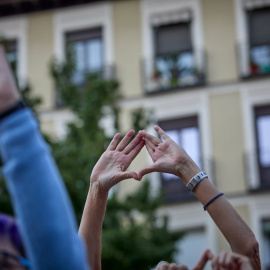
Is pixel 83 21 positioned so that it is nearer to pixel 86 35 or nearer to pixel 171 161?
pixel 86 35

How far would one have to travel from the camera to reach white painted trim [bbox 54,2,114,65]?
66.1 feet

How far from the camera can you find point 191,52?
1973 centimetres

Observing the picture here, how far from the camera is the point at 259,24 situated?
19.5 m

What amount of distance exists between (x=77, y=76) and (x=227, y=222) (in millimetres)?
17628

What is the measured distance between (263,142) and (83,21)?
5824mm

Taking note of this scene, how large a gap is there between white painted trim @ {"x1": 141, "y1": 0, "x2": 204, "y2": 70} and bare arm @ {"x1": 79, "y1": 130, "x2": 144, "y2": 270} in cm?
1684

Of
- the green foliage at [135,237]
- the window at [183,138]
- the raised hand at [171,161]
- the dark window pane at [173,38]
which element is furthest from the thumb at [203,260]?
the dark window pane at [173,38]

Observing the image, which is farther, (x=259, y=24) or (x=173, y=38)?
(x=173, y=38)

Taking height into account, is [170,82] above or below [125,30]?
below

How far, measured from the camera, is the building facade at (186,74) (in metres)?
18.2

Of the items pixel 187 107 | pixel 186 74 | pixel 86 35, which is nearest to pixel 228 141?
pixel 187 107

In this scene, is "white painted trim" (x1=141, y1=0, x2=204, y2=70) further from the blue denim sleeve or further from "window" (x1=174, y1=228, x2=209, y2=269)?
the blue denim sleeve

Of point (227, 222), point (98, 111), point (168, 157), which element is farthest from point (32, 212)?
point (98, 111)

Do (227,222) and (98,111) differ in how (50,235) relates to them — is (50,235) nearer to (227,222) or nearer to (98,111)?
(227,222)
